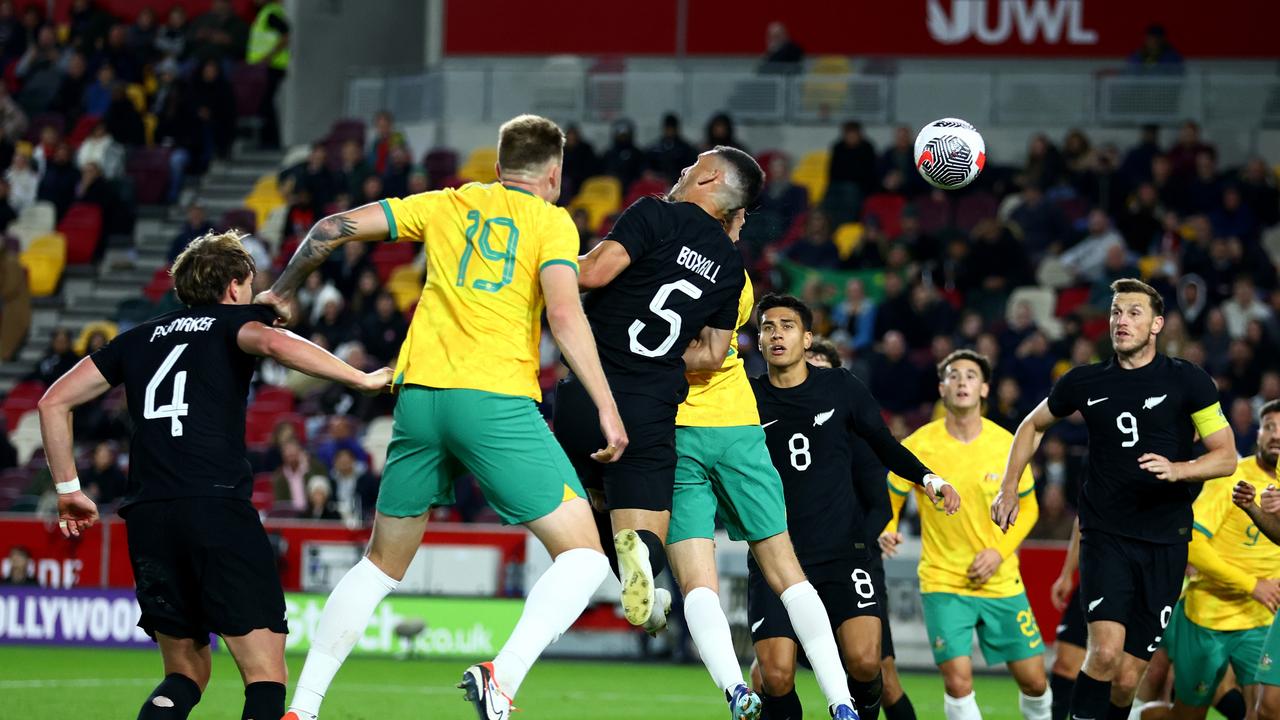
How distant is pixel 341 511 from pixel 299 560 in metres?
0.83

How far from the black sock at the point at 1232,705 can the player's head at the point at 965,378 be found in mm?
2319

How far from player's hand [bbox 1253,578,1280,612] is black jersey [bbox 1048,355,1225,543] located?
0.86 m

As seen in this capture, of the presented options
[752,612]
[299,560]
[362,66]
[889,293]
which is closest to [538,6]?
[362,66]

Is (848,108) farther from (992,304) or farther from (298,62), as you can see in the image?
(298,62)

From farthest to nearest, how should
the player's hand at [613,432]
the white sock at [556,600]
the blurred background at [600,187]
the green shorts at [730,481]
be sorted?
1. the blurred background at [600,187]
2. the green shorts at [730,481]
3. the white sock at [556,600]
4. the player's hand at [613,432]

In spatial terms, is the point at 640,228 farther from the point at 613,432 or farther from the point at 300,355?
the point at 300,355

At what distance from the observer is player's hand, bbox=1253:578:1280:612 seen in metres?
9.61

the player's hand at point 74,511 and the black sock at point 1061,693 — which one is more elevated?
the player's hand at point 74,511

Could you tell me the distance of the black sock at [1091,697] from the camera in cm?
889

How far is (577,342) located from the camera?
6.86 metres

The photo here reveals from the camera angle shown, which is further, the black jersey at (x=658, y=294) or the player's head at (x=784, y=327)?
the player's head at (x=784, y=327)

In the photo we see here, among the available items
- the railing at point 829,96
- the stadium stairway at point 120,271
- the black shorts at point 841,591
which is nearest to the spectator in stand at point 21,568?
the stadium stairway at point 120,271

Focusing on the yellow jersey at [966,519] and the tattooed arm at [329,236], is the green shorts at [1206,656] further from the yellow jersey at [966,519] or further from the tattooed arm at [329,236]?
the tattooed arm at [329,236]

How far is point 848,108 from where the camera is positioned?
22.9m
